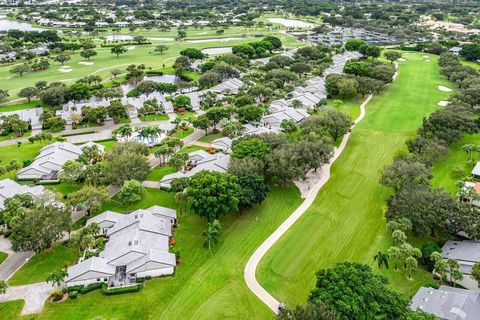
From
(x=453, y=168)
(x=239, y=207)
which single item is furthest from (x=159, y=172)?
(x=453, y=168)

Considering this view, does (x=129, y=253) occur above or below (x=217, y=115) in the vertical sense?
below

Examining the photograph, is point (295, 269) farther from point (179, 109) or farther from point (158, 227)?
point (179, 109)

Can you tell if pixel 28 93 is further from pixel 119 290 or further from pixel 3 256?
pixel 119 290

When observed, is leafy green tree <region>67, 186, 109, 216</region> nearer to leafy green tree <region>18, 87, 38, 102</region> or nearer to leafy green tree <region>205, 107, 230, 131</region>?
leafy green tree <region>205, 107, 230, 131</region>

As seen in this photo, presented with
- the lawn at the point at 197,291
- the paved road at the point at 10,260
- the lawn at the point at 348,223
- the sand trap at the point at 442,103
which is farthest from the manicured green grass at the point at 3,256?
the sand trap at the point at 442,103

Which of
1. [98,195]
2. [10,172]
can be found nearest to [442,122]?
[98,195]
